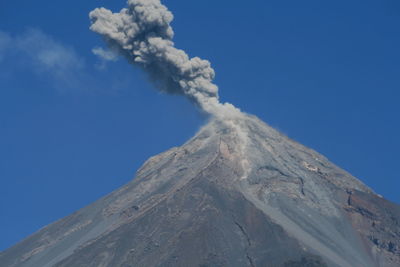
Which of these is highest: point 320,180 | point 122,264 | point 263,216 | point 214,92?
point 214,92

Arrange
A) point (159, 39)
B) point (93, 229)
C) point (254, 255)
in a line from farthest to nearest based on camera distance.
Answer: point (159, 39)
point (93, 229)
point (254, 255)

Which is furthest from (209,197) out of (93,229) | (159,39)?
(159,39)

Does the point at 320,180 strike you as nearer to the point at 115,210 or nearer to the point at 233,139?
the point at 233,139

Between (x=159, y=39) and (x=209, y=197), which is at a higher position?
(x=159, y=39)

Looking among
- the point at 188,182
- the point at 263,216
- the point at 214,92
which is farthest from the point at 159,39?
the point at 263,216

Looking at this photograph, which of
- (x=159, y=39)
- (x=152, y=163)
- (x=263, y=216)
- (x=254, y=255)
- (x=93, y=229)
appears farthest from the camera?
(x=152, y=163)

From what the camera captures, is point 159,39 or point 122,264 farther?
point 159,39

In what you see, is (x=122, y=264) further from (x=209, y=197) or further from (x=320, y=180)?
(x=320, y=180)
